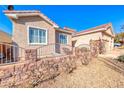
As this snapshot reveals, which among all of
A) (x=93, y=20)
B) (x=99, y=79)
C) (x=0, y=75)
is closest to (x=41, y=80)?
(x=0, y=75)

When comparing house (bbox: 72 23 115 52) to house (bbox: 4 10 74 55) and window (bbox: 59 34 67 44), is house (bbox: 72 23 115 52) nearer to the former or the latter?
window (bbox: 59 34 67 44)

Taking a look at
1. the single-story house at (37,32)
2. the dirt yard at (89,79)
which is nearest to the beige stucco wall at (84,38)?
the single-story house at (37,32)

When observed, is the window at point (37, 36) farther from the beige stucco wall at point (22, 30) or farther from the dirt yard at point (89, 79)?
the dirt yard at point (89, 79)

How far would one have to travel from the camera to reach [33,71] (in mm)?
5691

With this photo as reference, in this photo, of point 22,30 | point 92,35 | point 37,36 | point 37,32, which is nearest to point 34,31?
point 37,32

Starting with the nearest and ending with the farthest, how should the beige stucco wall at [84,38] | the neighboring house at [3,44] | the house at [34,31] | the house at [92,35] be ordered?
the neighboring house at [3,44], the house at [34,31], the house at [92,35], the beige stucco wall at [84,38]

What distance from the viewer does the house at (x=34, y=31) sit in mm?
9492

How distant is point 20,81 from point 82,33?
11.7 meters

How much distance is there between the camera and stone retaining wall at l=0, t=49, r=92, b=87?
4.94 meters

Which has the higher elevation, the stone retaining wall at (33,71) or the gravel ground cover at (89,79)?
the stone retaining wall at (33,71)

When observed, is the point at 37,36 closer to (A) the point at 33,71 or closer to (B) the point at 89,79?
(A) the point at 33,71

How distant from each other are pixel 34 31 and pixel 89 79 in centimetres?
612

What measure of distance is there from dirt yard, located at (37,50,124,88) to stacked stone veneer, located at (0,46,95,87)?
0.36 meters
